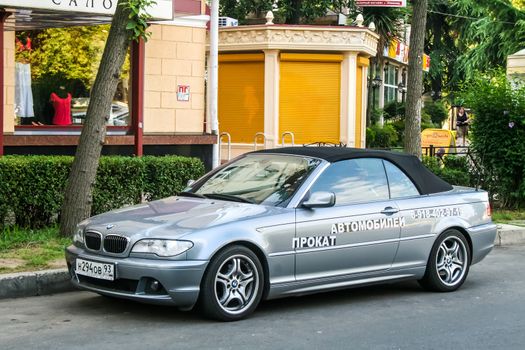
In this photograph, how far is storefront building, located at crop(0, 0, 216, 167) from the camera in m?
13.1

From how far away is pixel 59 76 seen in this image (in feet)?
47.8

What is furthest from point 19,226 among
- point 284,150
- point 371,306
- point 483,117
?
point 483,117

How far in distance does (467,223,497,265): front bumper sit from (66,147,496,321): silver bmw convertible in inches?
0.4

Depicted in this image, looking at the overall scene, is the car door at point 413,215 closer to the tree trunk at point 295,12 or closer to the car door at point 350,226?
the car door at point 350,226

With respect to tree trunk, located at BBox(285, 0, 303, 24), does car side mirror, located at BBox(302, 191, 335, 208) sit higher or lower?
lower

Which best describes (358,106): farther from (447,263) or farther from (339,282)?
(339,282)

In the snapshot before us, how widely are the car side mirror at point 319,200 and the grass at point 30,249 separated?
2833 mm

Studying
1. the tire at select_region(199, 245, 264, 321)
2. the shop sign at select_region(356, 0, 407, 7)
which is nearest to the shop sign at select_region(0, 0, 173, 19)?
the tire at select_region(199, 245, 264, 321)

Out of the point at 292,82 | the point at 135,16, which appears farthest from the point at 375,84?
the point at 135,16

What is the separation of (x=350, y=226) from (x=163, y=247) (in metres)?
1.84

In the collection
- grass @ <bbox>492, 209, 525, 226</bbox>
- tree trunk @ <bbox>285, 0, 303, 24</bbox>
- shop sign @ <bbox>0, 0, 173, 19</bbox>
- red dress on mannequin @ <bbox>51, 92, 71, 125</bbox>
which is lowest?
grass @ <bbox>492, 209, 525, 226</bbox>

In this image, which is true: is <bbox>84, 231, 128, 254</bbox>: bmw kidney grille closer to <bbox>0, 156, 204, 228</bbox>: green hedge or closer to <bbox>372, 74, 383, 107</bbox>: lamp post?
<bbox>0, 156, 204, 228</bbox>: green hedge

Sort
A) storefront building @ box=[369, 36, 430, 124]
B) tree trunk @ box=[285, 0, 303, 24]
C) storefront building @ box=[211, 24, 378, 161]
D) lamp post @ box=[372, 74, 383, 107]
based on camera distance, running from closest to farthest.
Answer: storefront building @ box=[211, 24, 378, 161]
tree trunk @ box=[285, 0, 303, 24]
lamp post @ box=[372, 74, 383, 107]
storefront building @ box=[369, 36, 430, 124]

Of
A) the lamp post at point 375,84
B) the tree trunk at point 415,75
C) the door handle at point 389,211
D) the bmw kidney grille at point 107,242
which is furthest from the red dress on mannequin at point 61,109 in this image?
the lamp post at point 375,84
